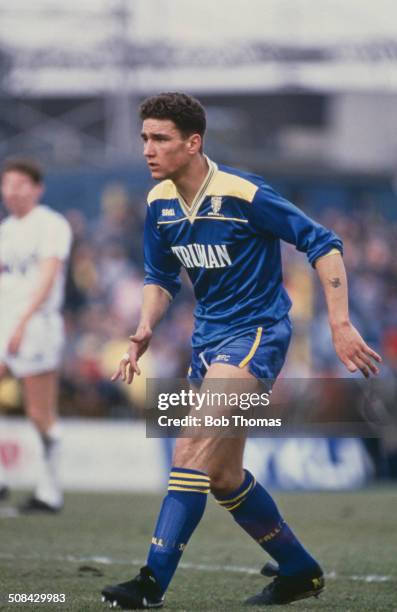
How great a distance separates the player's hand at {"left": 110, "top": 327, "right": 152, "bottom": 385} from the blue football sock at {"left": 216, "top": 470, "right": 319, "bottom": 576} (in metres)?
0.71

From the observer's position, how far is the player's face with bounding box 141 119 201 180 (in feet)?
20.0

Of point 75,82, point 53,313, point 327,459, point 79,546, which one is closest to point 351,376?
point 327,459

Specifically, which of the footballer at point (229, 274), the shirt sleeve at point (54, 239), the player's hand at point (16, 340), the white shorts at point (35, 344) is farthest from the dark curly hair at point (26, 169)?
the footballer at point (229, 274)

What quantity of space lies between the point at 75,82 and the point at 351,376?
14155mm

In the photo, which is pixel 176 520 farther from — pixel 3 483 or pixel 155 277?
pixel 3 483

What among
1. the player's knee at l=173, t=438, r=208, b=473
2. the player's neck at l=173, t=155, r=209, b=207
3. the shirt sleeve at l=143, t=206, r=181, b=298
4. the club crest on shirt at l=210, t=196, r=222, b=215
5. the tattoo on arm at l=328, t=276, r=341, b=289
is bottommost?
the player's knee at l=173, t=438, r=208, b=473

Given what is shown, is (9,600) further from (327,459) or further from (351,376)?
(351,376)

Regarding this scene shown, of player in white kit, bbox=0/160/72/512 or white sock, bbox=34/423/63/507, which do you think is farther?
white sock, bbox=34/423/63/507

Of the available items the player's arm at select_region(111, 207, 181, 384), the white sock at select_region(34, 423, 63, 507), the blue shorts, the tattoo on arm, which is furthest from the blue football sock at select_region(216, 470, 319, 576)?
the white sock at select_region(34, 423, 63, 507)

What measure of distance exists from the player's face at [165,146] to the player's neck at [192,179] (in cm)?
6

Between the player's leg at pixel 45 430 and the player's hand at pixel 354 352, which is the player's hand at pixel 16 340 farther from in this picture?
the player's hand at pixel 354 352

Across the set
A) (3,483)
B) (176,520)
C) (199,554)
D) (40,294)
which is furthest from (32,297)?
(176,520)

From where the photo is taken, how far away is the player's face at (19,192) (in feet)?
34.7

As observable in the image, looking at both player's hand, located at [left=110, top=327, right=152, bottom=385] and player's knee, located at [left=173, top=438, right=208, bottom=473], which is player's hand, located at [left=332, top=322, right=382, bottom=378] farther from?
player's hand, located at [left=110, top=327, right=152, bottom=385]
